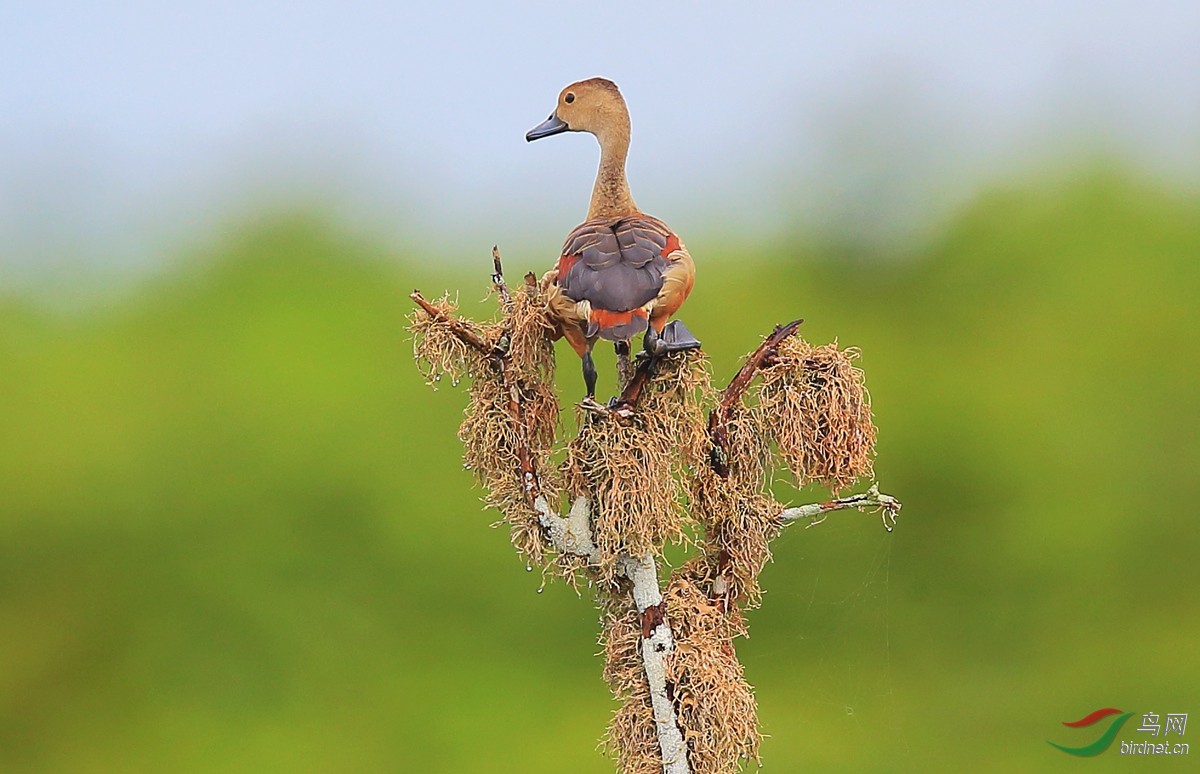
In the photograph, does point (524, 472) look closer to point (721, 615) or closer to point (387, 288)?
point (721, 615)

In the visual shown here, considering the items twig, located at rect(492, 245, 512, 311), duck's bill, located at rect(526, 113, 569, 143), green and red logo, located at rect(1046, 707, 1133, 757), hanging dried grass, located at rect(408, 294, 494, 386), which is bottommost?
green and red logo, located at rect(1046, 707, 1133, 757)

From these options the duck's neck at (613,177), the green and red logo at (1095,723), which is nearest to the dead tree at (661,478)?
the duck's neck at (613,177)

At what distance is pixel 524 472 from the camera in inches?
44.2

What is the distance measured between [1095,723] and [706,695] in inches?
43.4

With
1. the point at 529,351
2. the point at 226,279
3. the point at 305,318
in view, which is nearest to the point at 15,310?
the point at 226,279

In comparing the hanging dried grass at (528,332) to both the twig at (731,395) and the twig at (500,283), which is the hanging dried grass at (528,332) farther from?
the twig at (731,395)

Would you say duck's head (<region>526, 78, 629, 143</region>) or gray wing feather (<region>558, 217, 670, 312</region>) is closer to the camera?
gray wing feather (<region>558, 217, 670, 312</region>)

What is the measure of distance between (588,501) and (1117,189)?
146 centimetres

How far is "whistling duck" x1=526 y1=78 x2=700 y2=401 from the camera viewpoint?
106 cm

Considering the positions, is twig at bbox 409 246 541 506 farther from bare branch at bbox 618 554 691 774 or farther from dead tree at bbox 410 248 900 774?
bare branch at bbox 618 554 691 774

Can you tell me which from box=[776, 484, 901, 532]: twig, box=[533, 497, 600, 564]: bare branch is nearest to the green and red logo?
box=[776, 484, 901, 532]: twig

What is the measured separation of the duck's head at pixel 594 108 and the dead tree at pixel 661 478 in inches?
7.1

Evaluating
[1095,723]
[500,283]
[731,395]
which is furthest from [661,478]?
[1095,723]

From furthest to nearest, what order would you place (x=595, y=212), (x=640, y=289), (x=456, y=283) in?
(x=456, y=283) < (x=595, y=212) < (x=640, y=289)
